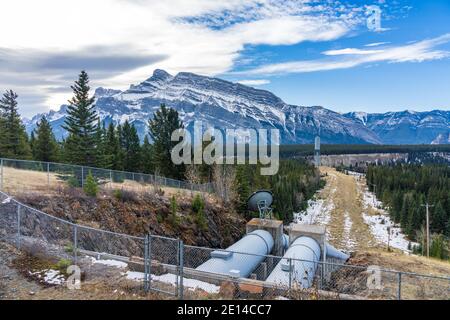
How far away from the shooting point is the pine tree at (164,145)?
48094 millimetres

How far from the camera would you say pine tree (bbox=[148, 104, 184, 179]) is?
48094 millimetres

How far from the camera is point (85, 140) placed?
1688 inches

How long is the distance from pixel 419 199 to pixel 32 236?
73345mm

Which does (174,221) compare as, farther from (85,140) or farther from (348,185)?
(348,185)

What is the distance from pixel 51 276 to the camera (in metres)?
12.2

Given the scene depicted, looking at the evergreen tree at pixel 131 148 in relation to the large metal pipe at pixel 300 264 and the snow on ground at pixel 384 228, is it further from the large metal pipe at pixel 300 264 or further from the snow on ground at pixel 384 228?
the snow on ground at pixel 384 228

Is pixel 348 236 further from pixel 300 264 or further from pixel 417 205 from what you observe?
pixel 300 264

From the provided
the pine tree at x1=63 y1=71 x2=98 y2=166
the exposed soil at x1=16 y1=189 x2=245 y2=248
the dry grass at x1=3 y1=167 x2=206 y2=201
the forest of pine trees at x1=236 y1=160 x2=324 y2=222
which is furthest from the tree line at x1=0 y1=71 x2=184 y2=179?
the dry grass at x1=3 y1=167 x2=206 y2=201

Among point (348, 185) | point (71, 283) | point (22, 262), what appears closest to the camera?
point (71, 283)

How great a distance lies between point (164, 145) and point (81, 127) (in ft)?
35.1

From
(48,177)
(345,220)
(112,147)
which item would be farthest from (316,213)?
(48,177)

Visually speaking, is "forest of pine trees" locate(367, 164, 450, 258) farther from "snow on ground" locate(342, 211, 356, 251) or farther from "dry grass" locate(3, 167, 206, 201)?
"dry grass" locate(3, 167, 206, 201)

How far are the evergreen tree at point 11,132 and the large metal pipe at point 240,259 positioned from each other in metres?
32.6
